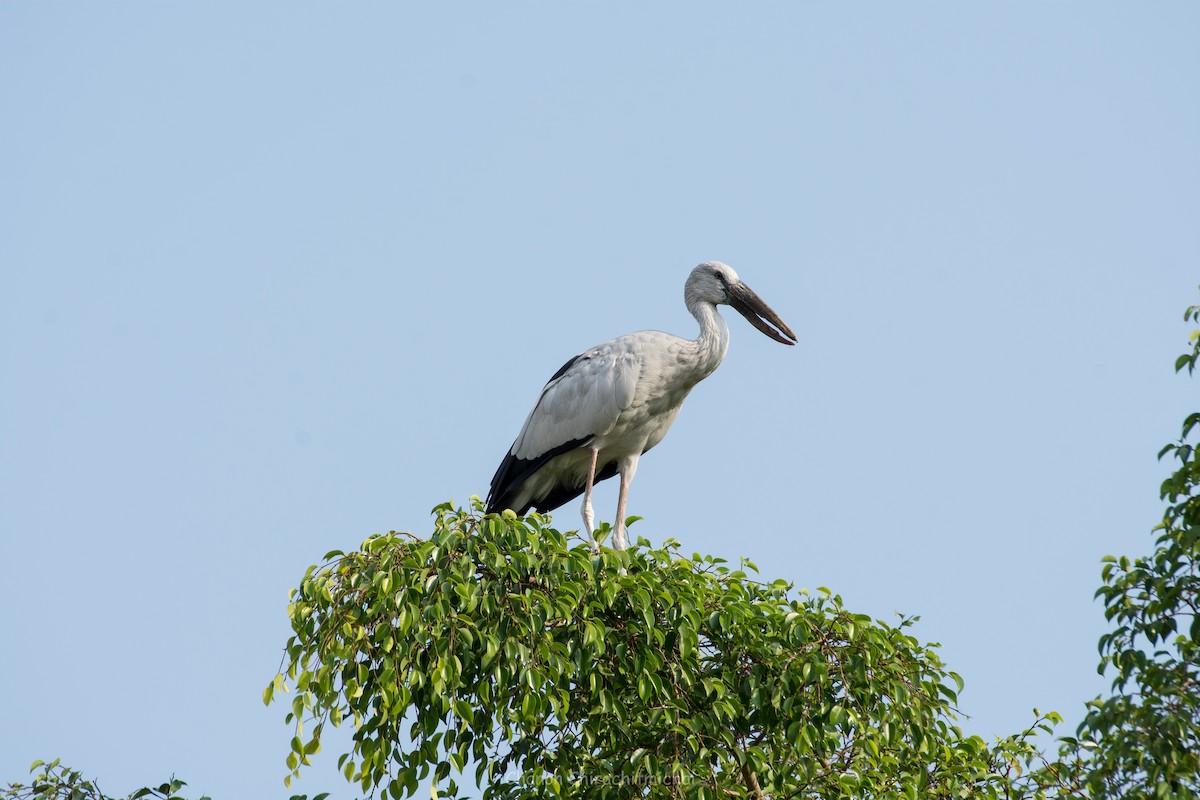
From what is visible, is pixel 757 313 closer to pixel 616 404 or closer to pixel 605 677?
pixel 616 404

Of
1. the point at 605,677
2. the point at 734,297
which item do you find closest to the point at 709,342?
the point at 734,297

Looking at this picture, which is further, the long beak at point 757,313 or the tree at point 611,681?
the long beak at point 757,313

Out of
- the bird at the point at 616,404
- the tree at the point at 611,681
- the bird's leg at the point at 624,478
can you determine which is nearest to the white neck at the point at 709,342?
the bird at the point at 616,404

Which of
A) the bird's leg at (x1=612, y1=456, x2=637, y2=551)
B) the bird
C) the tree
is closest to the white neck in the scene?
the bird

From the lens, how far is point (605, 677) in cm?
610

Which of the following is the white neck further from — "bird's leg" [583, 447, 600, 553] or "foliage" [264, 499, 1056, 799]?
"foliage" [264, 499, 1056, 799]

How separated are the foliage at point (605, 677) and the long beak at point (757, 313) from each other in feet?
9.92

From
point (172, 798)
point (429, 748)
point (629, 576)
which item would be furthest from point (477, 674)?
point (172, 798)

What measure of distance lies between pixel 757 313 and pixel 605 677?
3.53 metres

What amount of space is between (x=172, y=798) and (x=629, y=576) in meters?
2.05

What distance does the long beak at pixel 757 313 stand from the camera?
8.99 meters

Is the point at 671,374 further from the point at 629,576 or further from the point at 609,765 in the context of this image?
the point at 609,765

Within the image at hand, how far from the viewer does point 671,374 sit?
8.57 metres

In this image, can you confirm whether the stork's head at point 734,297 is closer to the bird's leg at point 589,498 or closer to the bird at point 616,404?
the bird at point 616,404
